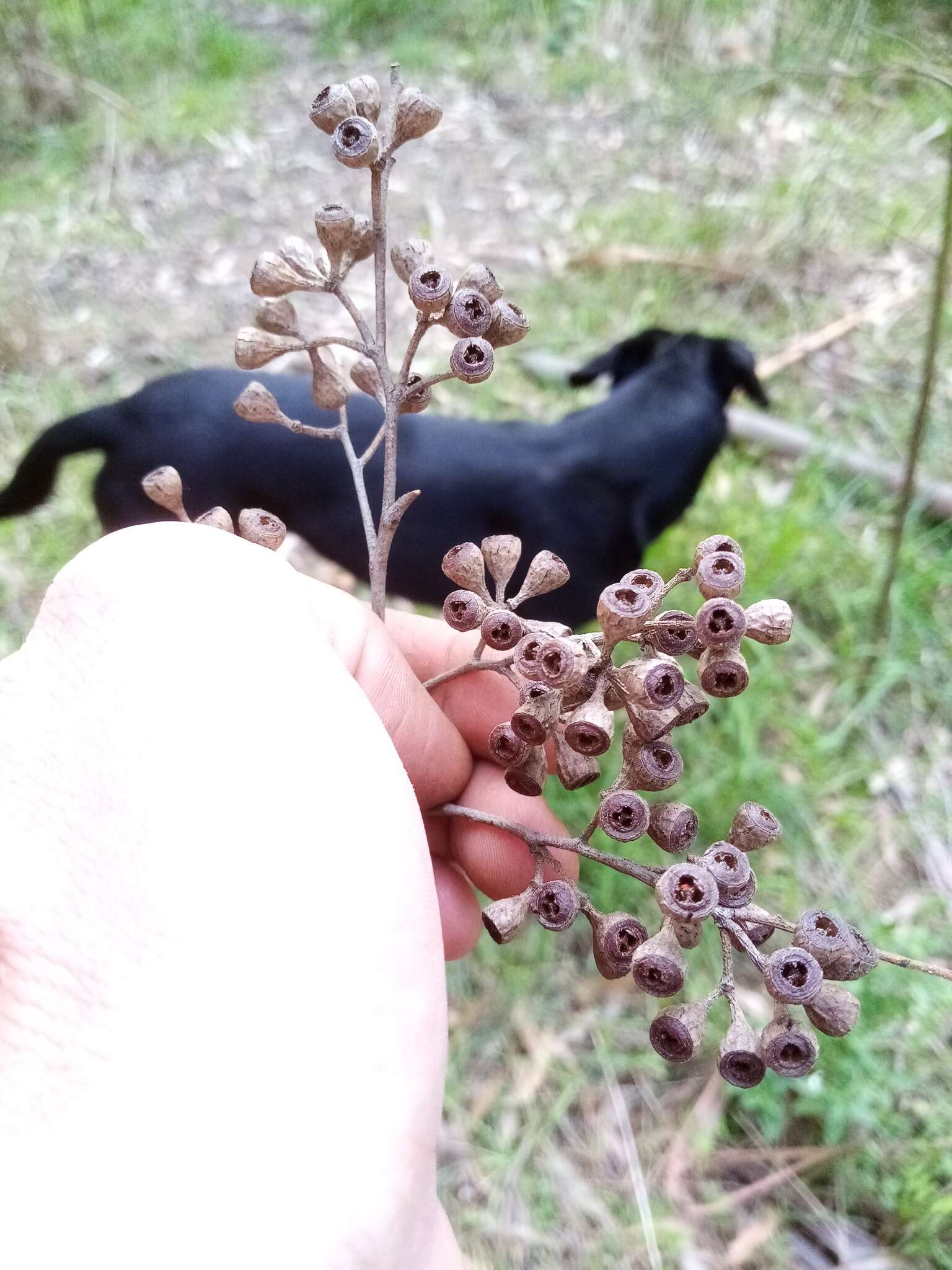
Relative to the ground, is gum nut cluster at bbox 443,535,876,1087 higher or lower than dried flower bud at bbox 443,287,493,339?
lower

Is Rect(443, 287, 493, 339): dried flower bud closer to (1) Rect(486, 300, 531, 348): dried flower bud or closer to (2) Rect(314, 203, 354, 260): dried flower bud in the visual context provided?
(1) Rect(486, 300, 531, 348): dried flower bud

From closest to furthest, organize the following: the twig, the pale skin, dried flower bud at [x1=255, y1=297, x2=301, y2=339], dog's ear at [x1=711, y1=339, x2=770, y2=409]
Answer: the pale skin → dried flower bud at [x1=255, y1=297, x2=301, y2=339] → the twig → dog's ear at [x1=711, y1=339, x2=770, y2=409]

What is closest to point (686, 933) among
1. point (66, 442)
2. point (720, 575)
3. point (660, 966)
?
point (660, 966)

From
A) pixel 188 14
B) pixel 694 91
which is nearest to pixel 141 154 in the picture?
pixel 188 14

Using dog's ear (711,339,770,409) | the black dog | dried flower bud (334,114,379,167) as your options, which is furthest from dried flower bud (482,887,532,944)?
dog's ear (711,339,770,409)

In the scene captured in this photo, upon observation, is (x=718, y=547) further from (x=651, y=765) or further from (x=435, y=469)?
(x=435, y=469)

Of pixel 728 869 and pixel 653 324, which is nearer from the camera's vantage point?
pixel 728 869

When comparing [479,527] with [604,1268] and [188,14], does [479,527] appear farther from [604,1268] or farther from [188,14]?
[188,14]
